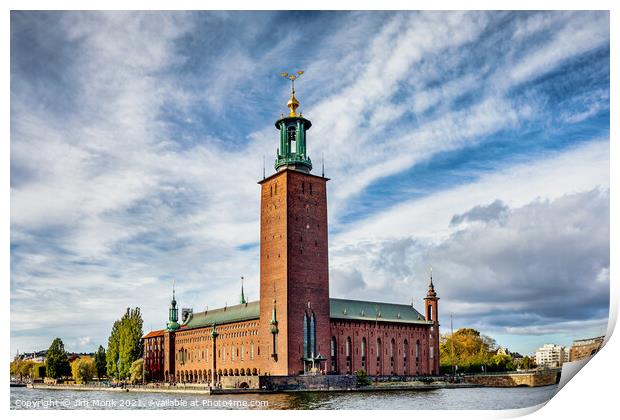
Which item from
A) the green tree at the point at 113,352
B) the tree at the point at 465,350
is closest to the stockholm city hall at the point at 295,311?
the green tree at the point at 113,352

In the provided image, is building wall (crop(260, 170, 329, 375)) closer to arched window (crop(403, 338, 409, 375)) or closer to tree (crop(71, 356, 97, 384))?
arched window (crop(403, 338, 409, 375))

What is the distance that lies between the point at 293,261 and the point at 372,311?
19.0 meters

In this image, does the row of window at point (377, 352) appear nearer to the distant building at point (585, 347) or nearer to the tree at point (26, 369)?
the tree at point (26, 369)

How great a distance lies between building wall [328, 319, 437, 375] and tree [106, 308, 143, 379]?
783 inches

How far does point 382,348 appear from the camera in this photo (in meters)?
74.6

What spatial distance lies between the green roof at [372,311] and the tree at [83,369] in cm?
2756

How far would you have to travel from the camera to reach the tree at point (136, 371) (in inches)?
2878

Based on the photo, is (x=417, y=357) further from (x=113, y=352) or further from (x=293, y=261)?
(x=113, y=352)

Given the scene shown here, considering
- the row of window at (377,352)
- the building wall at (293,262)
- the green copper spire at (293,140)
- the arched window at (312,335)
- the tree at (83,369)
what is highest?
the green copper spire at (293,140)

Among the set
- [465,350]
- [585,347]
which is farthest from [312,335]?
[465,350]

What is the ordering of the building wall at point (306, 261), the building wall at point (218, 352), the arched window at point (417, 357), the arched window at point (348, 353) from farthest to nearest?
the arched window at point (417, 357)
the arched window at point (348, 353)
the building wall at point (218, 352)
the building wall at point (306, 261)

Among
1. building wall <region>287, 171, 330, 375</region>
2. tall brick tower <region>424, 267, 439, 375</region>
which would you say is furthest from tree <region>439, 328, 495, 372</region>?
building wall <region>287, 171, 330, 375</region>

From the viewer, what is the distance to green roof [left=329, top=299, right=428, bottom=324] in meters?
72.4
